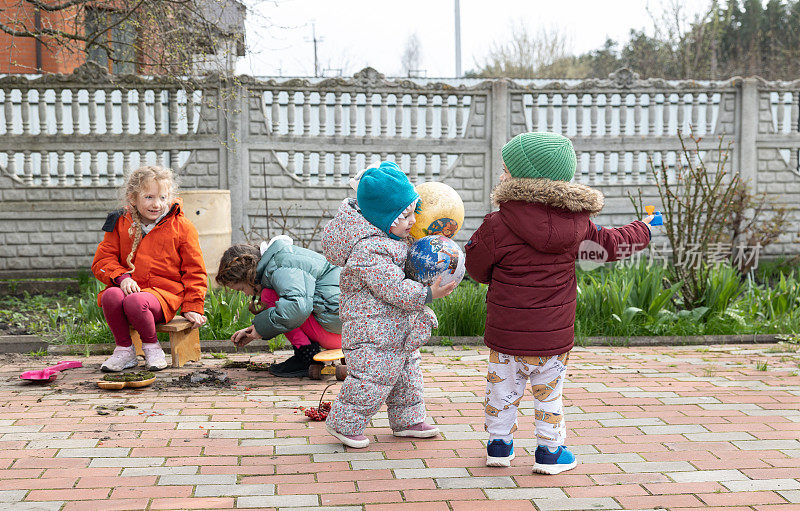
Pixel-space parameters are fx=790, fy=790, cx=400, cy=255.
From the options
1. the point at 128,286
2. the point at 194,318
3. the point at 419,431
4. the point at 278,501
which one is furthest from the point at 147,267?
the point at 278,501

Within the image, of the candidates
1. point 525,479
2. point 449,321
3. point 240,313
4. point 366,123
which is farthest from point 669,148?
point 525,479

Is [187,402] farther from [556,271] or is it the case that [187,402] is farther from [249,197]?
[249,197]

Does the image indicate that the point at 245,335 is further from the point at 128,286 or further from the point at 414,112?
the point at 414,112

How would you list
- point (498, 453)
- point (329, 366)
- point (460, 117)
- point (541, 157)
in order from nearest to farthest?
point (541, 157) → point (498, 453) → point (329, 366) → point (460, 117)

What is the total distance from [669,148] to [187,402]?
8.95 meters

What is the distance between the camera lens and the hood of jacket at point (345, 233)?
3.79 metres

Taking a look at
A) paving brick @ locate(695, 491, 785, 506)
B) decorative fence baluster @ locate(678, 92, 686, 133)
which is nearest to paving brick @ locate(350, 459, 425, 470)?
paving brick @ locate(695, 491, 785, 506)

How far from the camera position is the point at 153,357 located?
557cm

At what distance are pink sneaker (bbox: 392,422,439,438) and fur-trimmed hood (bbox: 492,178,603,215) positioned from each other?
1.30 meters

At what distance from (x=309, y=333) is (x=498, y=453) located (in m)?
2.15

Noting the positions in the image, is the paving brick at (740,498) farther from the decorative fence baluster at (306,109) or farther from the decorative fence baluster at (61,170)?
the decorative fence baluster at (61,170)

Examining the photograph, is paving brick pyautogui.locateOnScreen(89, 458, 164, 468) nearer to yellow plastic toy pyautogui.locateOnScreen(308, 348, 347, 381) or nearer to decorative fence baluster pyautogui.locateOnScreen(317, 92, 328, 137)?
yellow plastic toy pyautogui.locateOnScreen(308, 348, 347, 381)

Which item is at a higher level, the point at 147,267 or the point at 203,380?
the point at 147,267

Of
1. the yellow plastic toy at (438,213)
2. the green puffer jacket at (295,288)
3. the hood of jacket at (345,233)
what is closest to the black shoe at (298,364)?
the green puffer jacket at (295,288)
